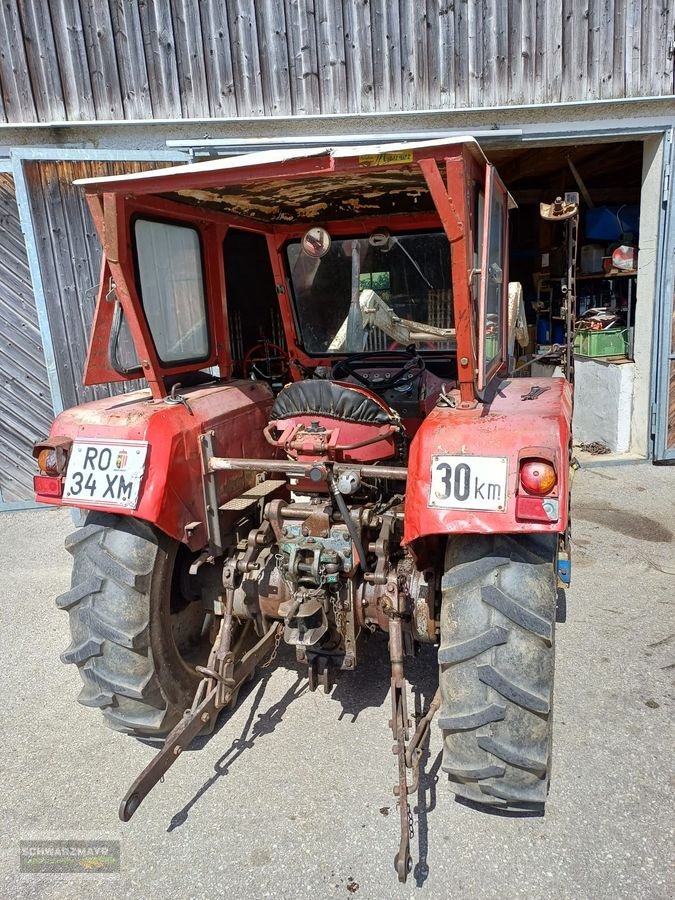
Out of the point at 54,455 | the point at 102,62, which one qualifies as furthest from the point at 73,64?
the point at 54,455

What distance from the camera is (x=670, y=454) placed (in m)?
6.58

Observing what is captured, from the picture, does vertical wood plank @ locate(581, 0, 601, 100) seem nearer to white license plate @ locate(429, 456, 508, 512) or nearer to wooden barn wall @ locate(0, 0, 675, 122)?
wooden barn wall @ locate(0, 0, 675, 122)

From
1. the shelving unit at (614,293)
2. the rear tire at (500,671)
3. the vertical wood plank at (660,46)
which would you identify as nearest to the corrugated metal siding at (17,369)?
the rear tire at (500,671)

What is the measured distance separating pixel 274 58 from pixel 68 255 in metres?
2.52

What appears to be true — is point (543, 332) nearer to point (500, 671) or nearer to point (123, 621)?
point (500, 671)

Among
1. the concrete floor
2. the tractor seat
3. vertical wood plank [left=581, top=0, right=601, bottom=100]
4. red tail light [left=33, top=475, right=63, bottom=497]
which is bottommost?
the concrete floor

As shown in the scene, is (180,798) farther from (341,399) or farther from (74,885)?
(341,399)

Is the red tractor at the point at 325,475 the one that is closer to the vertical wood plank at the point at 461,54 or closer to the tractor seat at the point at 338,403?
the tractor seat at the point at 338,403

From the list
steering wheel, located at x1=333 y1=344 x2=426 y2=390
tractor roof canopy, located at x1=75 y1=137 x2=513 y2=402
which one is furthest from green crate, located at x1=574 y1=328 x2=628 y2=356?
tractor roof canopy, located at x1=75 y1=137 x2=513 y2=402

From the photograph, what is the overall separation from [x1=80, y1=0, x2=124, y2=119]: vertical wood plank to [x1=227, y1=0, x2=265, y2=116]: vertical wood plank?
3.41ft

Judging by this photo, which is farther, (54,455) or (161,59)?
(161,59)

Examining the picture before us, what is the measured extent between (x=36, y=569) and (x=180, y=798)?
2994 mm

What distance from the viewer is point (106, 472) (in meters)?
2.57

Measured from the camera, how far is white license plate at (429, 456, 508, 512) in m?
2.15
